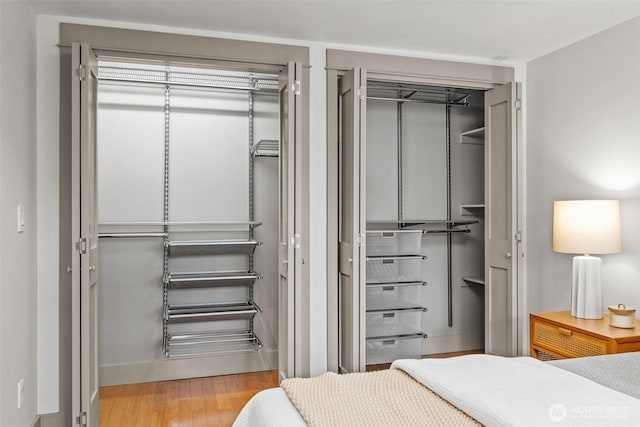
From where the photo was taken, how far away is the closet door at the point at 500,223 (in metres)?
3.46

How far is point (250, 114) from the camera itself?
13.0 feet

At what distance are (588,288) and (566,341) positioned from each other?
13.4 inches

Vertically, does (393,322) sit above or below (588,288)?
below

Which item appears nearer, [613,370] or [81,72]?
[613,370]

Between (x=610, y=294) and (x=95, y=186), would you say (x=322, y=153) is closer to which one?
(x=95, y=186)

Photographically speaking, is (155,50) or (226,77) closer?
(155,50)

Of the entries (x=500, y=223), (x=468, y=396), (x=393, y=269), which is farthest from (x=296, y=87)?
(x=468, y=396)

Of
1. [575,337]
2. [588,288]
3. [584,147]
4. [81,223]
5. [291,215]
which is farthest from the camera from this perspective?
[584,147]

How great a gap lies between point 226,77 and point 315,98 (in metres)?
0.97

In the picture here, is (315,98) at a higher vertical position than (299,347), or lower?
higher

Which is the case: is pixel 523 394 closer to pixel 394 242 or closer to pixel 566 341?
pixel 566 341

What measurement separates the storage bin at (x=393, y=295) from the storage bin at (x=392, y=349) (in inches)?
10.0

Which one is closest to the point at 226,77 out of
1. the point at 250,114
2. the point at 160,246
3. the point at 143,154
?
the point at 250,114

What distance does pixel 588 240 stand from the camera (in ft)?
9.46
